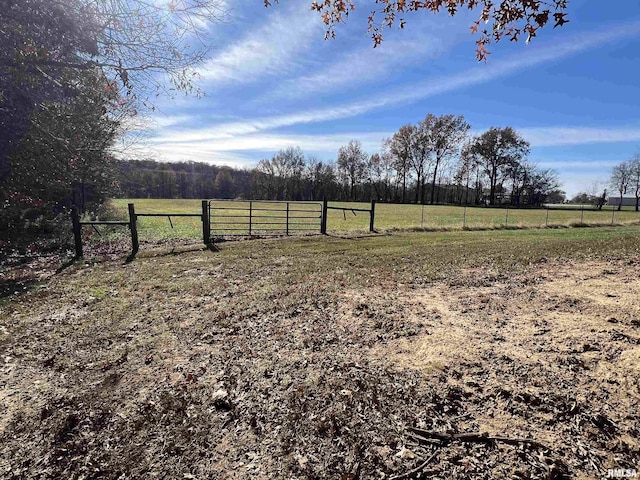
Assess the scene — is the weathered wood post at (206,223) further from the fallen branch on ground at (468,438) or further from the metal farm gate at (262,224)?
the fallen branch on ground at (468,438)

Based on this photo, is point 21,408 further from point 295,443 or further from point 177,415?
point 295,443

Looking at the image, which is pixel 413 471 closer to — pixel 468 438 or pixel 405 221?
pixel 468 438

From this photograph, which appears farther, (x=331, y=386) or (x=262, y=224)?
(x=262, y=224)

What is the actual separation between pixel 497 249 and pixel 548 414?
7.34 m

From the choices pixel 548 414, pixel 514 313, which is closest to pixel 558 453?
pixel 548 414

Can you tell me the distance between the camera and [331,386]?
292 centimetres

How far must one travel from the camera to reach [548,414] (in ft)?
7.75

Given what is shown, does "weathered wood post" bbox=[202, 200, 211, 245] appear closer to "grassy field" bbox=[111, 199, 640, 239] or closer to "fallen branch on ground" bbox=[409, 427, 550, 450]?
"grassy field" bbox=[111, 199, 640, 239]

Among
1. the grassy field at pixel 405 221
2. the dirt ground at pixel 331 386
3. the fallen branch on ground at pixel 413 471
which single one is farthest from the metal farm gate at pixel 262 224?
the fallen branch on ground at pixel 413 471

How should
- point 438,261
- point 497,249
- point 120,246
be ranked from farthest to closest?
point 120,246 < point 497,249 < point 438,261

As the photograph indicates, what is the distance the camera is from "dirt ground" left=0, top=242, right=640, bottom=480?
2.17 metres

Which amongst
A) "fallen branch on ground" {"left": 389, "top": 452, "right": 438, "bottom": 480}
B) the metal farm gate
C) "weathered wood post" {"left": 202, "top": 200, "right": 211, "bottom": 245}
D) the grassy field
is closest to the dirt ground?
"fallen branch on ground" {"left": 389, "top": 452, "right": 438, "bottom": 480}

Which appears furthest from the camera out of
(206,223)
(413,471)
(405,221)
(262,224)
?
(405,221)

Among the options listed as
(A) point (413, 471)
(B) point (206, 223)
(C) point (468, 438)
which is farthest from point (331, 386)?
(B) point (206, 223)
